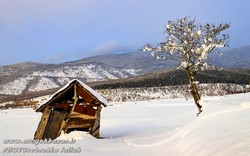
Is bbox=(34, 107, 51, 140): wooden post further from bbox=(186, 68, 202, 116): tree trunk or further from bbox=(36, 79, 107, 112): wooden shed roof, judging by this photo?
bbox=(186, 68, 202, 116): tree trunk

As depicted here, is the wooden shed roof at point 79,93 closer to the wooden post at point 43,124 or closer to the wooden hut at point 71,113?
the wooden hut at point 71,113

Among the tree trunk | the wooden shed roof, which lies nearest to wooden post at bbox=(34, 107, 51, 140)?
the wooden shed roof

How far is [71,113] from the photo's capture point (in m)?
17.6

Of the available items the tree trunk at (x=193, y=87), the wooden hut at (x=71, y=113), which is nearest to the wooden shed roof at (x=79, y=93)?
the wooden hut at (x=71, y=113)

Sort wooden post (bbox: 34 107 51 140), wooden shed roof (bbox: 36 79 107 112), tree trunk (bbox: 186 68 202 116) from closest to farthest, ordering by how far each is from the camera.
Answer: wooden shed roof (bbox: 36 79 107 112)
wooden post (bbox: 34 107 51 140)
tree trunk (bbox: 186 68 202 116)

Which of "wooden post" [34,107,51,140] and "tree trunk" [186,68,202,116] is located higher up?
"tree trunk" [186,68,202,116]

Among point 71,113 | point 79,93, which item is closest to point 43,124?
point 71,113

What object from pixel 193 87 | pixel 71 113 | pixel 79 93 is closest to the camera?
pixel 71 113

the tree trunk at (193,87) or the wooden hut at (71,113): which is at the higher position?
the tree trunk at (193,87)

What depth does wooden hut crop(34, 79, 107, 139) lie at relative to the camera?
17.5m

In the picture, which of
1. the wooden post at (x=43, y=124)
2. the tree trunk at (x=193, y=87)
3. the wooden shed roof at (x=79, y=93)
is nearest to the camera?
the wooden shed roof at (x=79, y=93)

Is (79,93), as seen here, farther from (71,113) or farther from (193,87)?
(193,87)

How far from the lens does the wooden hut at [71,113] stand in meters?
17.5

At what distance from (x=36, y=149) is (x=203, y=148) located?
693 cm
